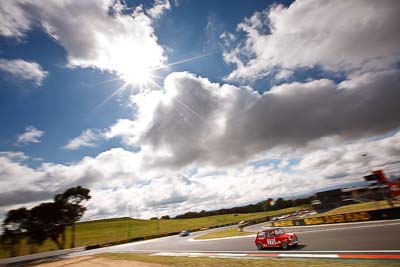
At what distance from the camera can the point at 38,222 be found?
61.1m

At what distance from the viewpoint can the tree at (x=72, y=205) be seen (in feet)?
210

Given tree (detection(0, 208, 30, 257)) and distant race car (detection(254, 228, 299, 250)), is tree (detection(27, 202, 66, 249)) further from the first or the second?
distant race car (detection(254, 228, 299, 250))

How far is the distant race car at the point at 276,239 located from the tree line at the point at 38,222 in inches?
2351

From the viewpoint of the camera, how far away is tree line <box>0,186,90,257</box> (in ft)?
196

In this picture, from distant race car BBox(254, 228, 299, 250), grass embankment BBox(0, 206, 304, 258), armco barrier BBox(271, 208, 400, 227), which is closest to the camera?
distant race car BBox(254, 228, 299, 250)

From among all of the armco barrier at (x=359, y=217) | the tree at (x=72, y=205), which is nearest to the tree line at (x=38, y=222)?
the tree at (x=72, y=205)

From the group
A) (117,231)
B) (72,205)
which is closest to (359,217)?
(72,205)

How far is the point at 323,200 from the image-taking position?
11331 centimetres

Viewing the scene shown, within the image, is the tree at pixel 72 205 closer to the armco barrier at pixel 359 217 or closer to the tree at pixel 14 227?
the tree at pixel 14 227

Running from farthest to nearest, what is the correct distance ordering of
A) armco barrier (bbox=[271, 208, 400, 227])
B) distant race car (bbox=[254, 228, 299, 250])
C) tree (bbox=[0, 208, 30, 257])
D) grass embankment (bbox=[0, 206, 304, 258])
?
grass embankment (bbox=[0, 206, 304, 258]) < tree (bbox=[0, 208, 30, 257]) < armco barrier (bbox=[271, 208, 400, 227]) < distant race car (bbox=[254, 228, 299, 250])

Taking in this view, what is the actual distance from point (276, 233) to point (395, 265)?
30.9ft

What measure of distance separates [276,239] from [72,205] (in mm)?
61599

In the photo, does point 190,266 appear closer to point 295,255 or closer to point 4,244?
point 295,255

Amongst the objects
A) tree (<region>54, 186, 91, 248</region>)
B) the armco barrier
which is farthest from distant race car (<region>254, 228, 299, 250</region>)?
tree (<region>54, 186, 91, 248</region>)
